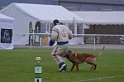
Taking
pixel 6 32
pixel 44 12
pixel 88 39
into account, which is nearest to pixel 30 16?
pixel 44 12

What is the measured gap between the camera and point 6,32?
116 feet

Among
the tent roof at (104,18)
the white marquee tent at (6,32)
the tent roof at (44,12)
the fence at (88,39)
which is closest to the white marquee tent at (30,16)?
the tent roof at (44,12)

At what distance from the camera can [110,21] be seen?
52375 mm

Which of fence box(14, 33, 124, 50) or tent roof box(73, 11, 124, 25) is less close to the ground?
tent roof box(73, 11, 124, 25)

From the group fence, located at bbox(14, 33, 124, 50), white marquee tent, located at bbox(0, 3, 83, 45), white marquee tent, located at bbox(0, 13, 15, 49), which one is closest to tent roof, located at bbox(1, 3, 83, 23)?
white marquee tent, located at bbox(0, 3, 83, 45)

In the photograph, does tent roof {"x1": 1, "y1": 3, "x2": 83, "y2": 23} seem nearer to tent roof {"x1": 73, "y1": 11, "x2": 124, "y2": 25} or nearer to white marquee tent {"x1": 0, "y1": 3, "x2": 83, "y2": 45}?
white marquee tent {"x1": 0, "y1": 3, "x2": 83, "y2": 45}

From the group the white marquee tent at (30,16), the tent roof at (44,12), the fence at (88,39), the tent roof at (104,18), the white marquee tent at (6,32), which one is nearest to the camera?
the white marquee tent at (6,32)

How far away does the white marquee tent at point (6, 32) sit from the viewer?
34.8 metres

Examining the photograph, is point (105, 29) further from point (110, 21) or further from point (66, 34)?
point (66, 34)

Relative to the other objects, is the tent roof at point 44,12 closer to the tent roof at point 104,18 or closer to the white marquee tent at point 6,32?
the tent roof at point 104,18

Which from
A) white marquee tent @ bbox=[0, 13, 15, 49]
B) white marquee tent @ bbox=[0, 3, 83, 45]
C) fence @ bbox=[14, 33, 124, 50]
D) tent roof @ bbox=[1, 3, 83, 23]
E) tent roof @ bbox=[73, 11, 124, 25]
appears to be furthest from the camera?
tent roof @ bbox=[73, 11, 124, 25]

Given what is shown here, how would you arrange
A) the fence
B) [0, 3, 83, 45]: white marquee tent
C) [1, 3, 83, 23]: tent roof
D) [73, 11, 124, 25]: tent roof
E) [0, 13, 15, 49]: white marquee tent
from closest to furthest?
[0, 13, 15, 49]: white marquee tent, the fence, [0, 3, 83, 45]: white marquee tent, [1, 3, 83, 23]: tent roof, [73, 11, 124, 25]: tent roof

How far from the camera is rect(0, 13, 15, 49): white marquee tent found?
34844mm

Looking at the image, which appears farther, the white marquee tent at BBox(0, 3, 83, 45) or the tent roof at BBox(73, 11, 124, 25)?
the tent roof at BBox(73, 11, 124, 25)
